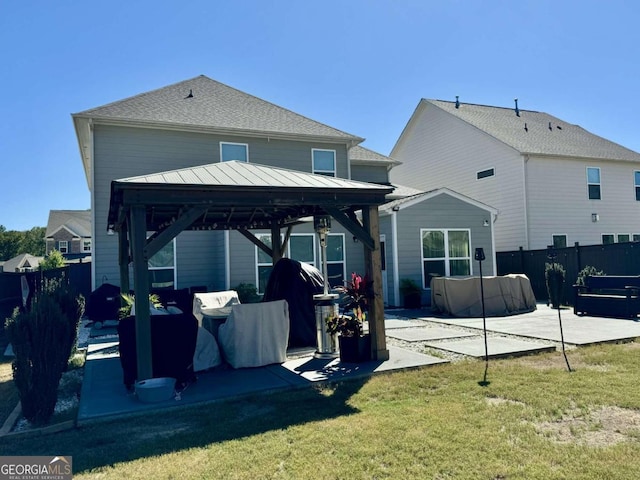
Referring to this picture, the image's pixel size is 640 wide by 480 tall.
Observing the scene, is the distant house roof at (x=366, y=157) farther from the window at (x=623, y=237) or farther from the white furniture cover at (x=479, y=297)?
the window at (x=623, y=237)

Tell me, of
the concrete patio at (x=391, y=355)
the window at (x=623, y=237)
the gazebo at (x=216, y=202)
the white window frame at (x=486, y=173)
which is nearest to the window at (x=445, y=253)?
the concrete patio at (x=391, y=355)

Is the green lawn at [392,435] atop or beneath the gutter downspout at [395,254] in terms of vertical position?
beneath

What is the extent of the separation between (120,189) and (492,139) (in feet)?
54.5

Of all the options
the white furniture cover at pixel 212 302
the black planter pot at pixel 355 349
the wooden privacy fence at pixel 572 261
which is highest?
the wooden privacy fence at pixel 572 261

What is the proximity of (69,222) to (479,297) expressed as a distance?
1566 inches

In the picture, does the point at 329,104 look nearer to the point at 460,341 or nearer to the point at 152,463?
the point at 460,341

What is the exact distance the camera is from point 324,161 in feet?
51.3

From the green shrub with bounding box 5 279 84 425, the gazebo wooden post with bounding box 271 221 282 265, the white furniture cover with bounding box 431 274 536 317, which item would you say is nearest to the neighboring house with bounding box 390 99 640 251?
the white furniture cover with bounding box 431 274 536 317

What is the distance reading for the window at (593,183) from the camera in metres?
19.5

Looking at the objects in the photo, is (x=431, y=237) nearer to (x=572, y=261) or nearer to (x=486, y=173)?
(x=572, y=261)

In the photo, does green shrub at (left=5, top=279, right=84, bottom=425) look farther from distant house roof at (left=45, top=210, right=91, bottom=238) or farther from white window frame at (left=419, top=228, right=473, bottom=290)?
distant house roof at (left=45, top=210, right=91, bottom=238)

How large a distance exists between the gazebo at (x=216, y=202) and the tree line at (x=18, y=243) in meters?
54.9

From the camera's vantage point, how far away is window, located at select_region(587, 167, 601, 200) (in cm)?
1948

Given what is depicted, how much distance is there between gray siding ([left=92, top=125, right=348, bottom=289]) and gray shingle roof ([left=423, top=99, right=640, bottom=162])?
29.3 feet
